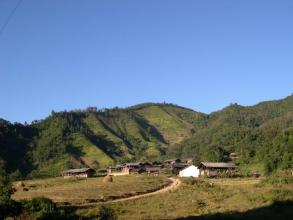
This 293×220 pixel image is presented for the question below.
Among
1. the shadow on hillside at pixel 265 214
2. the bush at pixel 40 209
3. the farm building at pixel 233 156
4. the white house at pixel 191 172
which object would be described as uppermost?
the farm building at pixel 233 156

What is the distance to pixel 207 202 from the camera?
215 ft

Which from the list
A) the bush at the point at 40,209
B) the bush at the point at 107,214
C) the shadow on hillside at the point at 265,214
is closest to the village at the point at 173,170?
the shadow on hillside at the point at 265,214

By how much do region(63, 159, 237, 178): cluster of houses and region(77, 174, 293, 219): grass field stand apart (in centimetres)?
2995

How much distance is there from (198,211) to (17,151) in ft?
495

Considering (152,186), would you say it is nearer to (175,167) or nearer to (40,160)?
(175,167)

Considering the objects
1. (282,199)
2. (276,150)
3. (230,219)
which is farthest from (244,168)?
(230,219)

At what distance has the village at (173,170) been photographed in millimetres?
113688

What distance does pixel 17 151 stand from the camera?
195625 mm

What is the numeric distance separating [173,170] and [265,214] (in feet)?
282

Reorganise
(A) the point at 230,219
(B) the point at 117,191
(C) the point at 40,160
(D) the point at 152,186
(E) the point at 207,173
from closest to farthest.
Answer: (A) the point at 230,219 < (B) the point at 117,191 < (D) the point at 152,186 < (E) the point at 207,173 < (C) the point at 40,160

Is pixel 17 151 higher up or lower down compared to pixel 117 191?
higher up

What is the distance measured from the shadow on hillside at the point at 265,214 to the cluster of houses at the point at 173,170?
5066 cm

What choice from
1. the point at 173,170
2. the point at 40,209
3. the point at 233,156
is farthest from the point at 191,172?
the point at 40,209

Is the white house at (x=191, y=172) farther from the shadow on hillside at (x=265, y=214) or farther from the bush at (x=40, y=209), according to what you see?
the bush at (x=40, y=209)
